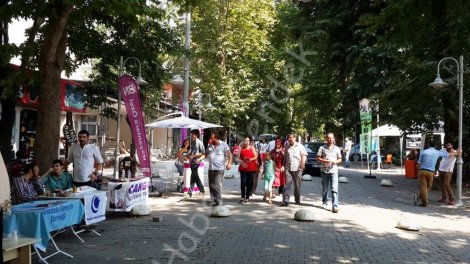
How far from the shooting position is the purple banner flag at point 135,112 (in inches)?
481

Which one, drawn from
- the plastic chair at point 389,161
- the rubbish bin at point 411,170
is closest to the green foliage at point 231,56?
the plastic chair at point 389,161

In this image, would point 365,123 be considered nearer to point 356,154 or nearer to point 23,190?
point 23,190

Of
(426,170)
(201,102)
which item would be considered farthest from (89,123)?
(426,170)

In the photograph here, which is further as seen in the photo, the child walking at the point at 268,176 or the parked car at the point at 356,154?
the parked car at the point at 356,154

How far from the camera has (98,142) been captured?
79.0 feet

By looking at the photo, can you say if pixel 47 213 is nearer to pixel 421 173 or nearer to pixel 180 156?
pixel 180 156

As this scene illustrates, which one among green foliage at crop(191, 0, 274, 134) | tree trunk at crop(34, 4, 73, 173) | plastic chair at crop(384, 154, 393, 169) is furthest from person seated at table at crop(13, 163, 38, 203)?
plastic chair at crop(384, 154, 393, 169)

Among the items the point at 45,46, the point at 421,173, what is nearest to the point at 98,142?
the point at 45,46

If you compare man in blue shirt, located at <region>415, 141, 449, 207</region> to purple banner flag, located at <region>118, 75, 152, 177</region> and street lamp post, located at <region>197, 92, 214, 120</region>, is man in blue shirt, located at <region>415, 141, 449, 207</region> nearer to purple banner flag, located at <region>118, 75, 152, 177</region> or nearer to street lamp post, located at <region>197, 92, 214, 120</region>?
purple banner flag, located at <region>118, 75, 152, 177</region>

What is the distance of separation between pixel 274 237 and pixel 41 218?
3.97m

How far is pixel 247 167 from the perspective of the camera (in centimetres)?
1260

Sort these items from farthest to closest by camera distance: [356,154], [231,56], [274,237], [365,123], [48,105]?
[356,154]
[231,56]
[365,123]
[48,105]
[274,237]

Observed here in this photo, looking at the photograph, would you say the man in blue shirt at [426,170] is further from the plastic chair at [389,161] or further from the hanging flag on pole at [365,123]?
the plastic chair at [389,161]

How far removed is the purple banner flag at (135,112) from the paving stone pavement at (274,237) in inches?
54.8
